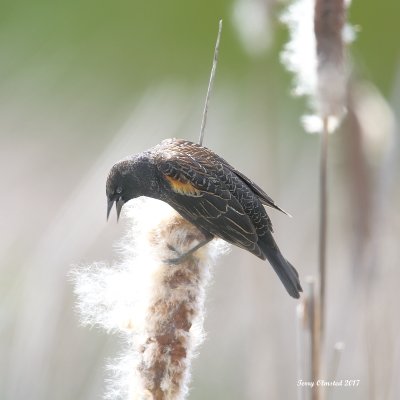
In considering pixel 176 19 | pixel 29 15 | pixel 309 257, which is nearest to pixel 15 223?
pixel 309 257

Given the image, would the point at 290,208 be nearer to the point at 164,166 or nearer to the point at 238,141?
the point at 238,141

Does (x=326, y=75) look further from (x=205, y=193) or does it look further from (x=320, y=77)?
(x=205, y=193)

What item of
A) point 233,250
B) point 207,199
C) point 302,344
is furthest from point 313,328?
point 233,250

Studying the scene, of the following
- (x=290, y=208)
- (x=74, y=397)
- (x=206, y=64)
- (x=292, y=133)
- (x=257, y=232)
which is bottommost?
(x=74, y=397)

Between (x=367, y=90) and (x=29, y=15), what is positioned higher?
(x=29, y=15)

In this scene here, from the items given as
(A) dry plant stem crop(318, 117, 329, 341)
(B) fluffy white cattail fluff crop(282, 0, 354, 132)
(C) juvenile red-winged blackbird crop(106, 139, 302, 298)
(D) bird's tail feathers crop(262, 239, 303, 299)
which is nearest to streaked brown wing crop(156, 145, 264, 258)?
(C) juvenile red-winged blackbird crop(106, 139, 302, 298)

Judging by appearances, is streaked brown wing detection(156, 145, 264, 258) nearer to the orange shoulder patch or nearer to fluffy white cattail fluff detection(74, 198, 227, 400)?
the orange shoulder patch

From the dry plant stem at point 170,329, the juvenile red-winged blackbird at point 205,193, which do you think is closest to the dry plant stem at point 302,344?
the juvenile red-winged blackbird at point 205,193
